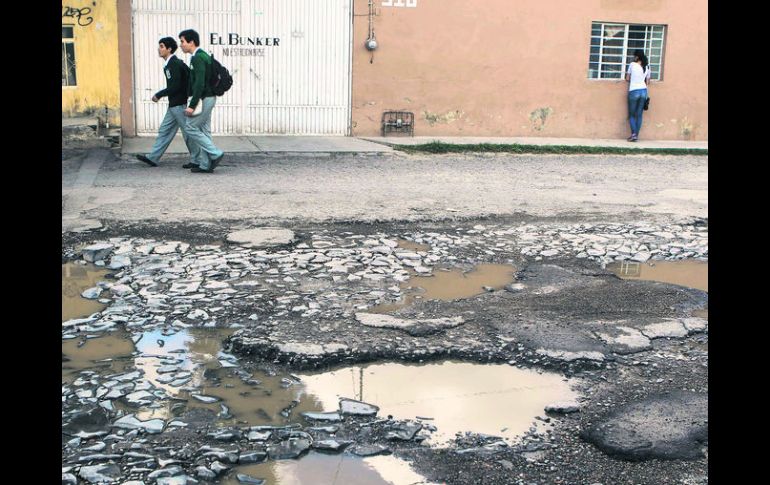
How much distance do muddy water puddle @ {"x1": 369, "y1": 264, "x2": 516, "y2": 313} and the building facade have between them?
29.9 feet

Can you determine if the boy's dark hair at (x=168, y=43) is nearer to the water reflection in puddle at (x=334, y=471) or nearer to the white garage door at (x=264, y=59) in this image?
the white garage door at (x=264, y=59)

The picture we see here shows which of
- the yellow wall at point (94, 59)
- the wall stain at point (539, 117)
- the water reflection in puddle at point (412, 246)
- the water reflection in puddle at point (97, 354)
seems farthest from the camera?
the wall stain at point (539, 117)

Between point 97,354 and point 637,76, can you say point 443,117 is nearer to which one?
point 637,76

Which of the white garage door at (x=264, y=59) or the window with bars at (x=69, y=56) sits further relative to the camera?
the white garage door at (x=264, y=59)

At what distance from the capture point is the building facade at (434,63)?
1409 centimetres

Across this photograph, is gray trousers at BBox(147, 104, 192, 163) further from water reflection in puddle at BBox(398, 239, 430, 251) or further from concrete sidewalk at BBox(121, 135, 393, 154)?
water reflection in puddle at BBox(398, 239, 430, 251)

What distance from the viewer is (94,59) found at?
13484 millimetres

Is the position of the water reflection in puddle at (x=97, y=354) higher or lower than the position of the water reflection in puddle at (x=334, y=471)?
higher

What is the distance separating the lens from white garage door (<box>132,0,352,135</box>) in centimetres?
1381

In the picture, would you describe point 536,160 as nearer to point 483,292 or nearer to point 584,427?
point 483,292

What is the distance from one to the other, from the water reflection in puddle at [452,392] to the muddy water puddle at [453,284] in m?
0.98

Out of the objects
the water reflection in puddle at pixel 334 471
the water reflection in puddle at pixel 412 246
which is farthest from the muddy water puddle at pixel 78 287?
the water reflection in puddle at pixel 412 246

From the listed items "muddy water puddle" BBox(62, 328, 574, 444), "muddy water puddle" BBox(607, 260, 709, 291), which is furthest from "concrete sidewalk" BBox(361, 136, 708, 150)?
"muddy water puddle" BBox(62, 328, 574, 444)

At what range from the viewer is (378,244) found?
22.9ft
